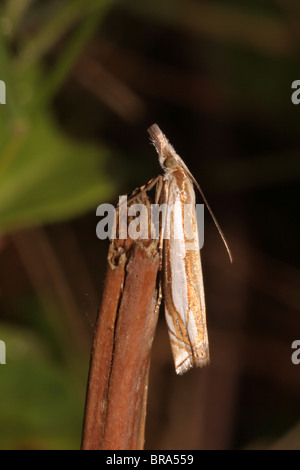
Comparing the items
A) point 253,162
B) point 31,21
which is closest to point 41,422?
point 253,162

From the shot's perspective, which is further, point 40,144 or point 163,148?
point 40,144

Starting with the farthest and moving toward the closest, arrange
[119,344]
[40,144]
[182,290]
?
1. [40,144]
2. [182,290]
3. [119,344]

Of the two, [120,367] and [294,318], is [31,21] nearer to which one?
[294,318]

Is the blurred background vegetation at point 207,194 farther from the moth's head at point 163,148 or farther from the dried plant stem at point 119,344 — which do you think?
the dried plant stem at point 119,344

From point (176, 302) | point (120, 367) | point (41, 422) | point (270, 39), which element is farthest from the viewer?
point (270, 39)

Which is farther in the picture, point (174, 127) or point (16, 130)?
point (174, 127)

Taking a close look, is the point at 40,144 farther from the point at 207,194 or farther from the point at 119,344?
the point at 119,344

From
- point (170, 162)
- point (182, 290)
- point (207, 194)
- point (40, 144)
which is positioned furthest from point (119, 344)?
point (207, 194)
